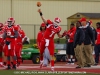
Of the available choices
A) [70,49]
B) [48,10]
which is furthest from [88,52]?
[48,10]

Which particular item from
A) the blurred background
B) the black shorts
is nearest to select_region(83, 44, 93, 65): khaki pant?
the black shorts

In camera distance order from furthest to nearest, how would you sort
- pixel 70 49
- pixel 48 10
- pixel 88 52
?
pixel 48 10
pixel 70 49
pixel 88 52

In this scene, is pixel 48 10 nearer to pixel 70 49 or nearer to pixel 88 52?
pixel 70 49

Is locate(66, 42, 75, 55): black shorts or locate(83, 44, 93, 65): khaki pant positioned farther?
locate(66, 42, 75, 55): black shorts

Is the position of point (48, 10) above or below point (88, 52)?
above

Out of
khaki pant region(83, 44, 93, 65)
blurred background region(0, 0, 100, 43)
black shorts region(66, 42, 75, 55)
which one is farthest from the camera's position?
blurred background region(0, 0, 100, 43)

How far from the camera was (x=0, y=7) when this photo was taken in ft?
170

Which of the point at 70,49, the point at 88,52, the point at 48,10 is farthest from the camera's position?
the point at 48,10

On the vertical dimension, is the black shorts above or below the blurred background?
below

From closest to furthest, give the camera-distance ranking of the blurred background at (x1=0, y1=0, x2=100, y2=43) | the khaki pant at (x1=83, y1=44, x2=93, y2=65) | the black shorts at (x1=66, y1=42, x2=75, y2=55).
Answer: the khaki pant at (x1=83, y1=44, x2=93, y2=65) < the black shorts at (x1=66, y1=42, x2=75, y2=55) < the blurred background at (x1=0, y1=0, x2=100, y2=43)

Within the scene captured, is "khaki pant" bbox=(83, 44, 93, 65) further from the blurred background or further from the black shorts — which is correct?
the blurred background

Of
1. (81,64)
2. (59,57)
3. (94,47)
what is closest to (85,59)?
(81,64)

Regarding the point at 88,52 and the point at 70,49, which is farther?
the point at 70,49

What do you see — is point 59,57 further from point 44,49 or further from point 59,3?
point 59,3
